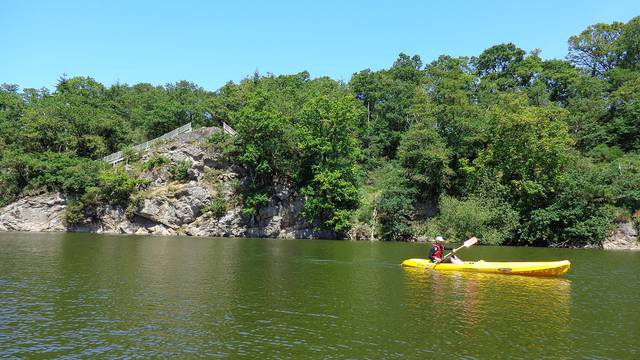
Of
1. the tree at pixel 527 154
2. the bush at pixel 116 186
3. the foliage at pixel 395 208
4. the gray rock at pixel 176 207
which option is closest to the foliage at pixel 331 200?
the foliage at pixel 395 208

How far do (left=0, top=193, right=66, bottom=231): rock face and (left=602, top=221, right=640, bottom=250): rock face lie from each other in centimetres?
6121

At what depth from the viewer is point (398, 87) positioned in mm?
77000

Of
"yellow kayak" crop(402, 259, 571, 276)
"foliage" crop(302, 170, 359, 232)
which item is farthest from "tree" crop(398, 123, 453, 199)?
"yellow kayak" crop(402, 259, 571, 276)

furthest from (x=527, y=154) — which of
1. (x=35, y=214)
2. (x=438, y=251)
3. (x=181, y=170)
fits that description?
(x=35, y=214)

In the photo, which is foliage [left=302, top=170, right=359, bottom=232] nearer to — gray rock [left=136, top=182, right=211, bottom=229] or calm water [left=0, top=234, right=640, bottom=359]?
gray rock [left=136, top=182, right=211, bottom=229]

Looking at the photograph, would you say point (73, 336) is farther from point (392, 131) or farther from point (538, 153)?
point (392, 131)

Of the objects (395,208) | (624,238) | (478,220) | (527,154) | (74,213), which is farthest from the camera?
(74,213)

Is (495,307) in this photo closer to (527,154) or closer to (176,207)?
(527,154)

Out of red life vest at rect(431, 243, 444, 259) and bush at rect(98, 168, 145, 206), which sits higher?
bush at rect(98, 168, 145, 206)

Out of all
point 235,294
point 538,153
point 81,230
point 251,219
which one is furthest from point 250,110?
point 235,294

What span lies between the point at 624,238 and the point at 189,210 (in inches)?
1847

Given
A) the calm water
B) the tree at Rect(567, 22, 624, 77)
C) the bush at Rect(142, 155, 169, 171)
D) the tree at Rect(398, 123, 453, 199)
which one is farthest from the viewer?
the tree at Rect(567, 22, 624, 77)

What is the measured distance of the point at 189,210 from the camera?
5944cm

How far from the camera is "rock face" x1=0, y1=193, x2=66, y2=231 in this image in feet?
200
